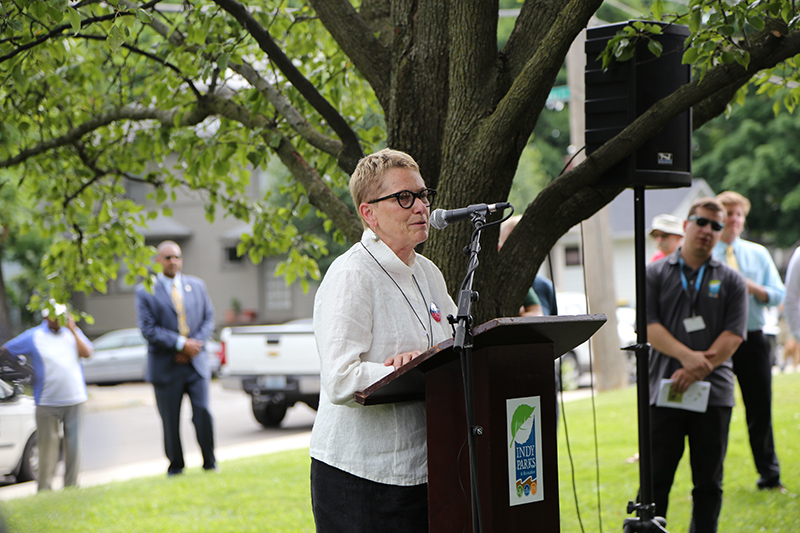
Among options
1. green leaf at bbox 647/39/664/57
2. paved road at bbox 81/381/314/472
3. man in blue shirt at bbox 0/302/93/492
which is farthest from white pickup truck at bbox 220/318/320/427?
green leaf at bbox 647/39/664/57

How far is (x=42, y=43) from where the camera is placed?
4.31 m

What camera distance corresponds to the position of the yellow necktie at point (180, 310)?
8.77 metres

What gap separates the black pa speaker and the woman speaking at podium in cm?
150

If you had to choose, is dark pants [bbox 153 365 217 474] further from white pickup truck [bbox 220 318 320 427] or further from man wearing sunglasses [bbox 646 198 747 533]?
man wearing sunglasses [bbox 646 198 747 533]

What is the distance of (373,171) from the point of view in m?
2.86

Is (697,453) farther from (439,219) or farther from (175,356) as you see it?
(175,356)

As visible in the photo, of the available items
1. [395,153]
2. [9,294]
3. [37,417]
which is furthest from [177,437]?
[9,294]

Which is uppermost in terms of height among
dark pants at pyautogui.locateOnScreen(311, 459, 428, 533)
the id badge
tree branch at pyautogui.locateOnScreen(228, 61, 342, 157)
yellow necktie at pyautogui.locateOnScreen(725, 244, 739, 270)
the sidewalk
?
tree branch at pyautogui.locateOnScreen(228, 61, 342, 157)

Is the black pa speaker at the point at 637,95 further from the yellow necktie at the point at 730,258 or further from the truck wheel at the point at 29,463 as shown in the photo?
the truck wheel at the point at 29,463

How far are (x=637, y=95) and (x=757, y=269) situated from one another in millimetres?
3587

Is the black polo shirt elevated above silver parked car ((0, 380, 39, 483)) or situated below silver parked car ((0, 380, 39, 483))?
above

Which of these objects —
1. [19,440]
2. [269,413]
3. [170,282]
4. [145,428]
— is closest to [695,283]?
[170,282]

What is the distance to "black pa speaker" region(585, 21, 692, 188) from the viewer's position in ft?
13.3

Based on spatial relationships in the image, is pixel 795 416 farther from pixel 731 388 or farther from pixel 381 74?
pixel 381 74
